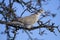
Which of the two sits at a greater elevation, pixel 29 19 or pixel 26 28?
pixel 29 19

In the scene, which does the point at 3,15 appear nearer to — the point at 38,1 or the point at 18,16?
the point at 18,16

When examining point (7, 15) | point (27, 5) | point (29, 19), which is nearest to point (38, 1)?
point (27, 5)

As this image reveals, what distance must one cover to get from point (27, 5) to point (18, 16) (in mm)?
340

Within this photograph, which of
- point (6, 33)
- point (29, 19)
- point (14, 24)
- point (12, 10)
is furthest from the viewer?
point (29, 19)

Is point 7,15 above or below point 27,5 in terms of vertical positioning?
below

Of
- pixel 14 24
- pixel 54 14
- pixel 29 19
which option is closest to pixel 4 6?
pixel 14 24

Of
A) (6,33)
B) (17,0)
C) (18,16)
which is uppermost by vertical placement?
(17,0)

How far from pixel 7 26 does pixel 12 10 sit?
0.51 m

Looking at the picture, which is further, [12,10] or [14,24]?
[14,24]

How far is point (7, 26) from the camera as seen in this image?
4.18 m

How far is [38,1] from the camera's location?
3.98 metres

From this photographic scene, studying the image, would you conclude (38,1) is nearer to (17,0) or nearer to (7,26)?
(17,0)

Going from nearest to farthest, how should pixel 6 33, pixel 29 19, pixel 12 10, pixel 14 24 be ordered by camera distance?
pixel 12 10
pixel 14 24
pixel 6 33
pixel 29 19

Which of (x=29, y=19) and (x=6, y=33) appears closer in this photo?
(x=6, y=33)
